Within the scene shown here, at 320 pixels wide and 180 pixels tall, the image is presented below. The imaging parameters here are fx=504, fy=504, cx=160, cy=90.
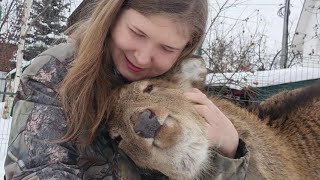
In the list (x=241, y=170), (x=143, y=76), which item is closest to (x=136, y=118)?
(x=143, y=76)

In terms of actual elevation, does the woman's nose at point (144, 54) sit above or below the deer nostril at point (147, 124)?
above

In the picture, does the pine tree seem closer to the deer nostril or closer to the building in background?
the building in background

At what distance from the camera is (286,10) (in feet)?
67.7

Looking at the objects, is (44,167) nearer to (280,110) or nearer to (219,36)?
→ (280,110)

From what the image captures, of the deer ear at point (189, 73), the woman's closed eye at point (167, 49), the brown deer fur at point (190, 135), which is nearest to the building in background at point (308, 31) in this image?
the brown deer fur at point (190, 135)

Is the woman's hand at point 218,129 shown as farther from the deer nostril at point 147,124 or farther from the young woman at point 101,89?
the deer nostril at point 147,124

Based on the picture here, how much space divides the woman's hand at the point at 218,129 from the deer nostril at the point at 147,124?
0.37 meters

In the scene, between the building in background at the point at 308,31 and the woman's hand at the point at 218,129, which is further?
the building in background at the point at 308,31

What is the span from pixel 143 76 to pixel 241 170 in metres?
0.71

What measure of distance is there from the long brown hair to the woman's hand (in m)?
0.39

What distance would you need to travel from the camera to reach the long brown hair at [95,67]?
8.19ft

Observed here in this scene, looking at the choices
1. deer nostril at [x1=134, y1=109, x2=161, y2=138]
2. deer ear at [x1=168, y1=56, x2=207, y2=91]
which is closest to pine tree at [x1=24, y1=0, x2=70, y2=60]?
deer ear at [x1=168, y1=56, x2=207, y2=91]

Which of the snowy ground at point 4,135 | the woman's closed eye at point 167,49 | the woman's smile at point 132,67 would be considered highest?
the woman's closed eye at point 167,49

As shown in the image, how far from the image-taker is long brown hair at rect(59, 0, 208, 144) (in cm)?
250
